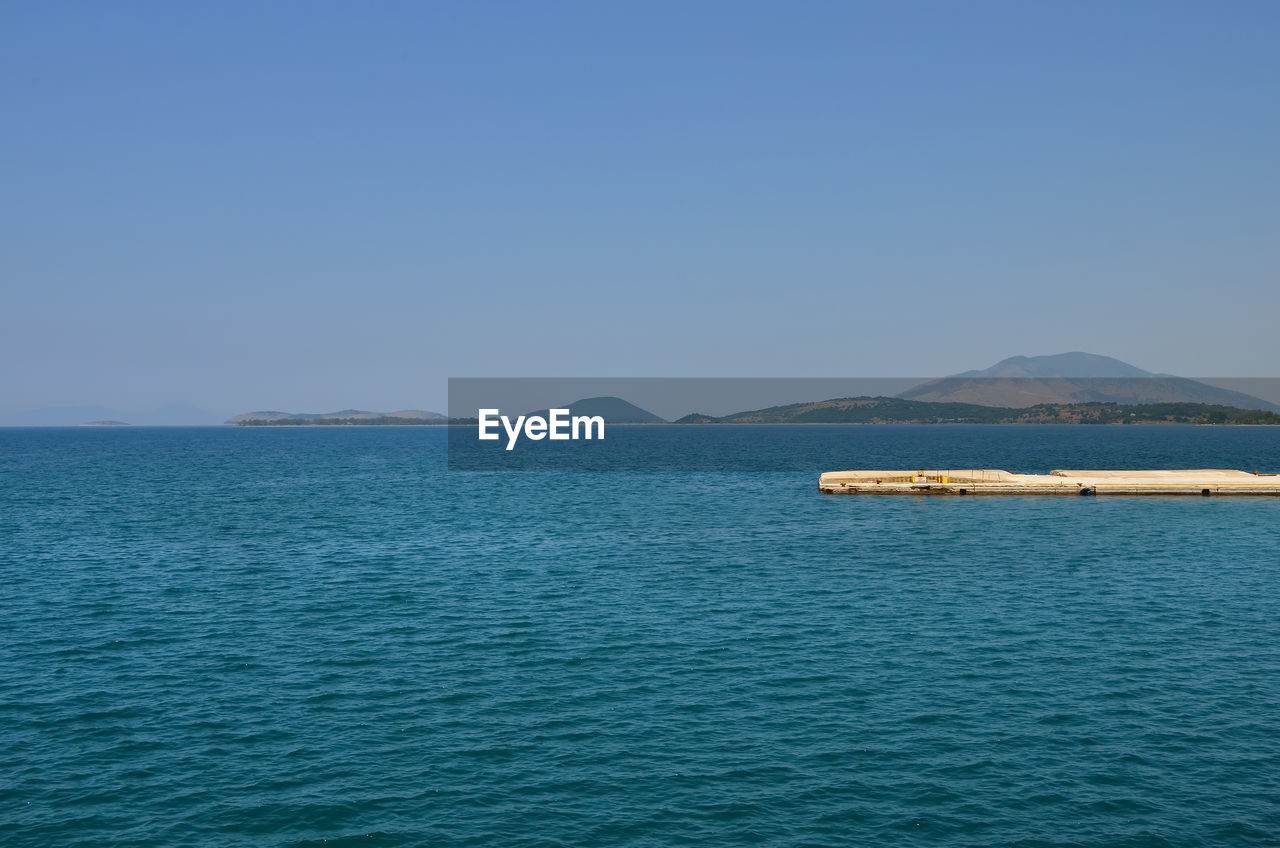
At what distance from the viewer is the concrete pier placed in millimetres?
106562

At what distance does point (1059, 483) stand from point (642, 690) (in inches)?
3542

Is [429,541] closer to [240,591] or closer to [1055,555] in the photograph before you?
[240,591]

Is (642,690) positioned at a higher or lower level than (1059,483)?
lower

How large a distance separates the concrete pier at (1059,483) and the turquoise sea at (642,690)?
33.3 metres

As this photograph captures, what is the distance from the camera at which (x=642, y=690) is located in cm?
3619

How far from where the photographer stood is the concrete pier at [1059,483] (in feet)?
350

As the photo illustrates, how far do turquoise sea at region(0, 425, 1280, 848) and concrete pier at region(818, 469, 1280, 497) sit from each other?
33.3m

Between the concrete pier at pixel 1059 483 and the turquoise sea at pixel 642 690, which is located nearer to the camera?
the turquoise sea at pixel 642 690

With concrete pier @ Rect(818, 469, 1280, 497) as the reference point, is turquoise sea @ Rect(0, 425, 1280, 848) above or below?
below

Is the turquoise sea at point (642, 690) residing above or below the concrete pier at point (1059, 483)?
below

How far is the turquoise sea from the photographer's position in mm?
25734

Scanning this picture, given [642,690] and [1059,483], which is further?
[1059,483]

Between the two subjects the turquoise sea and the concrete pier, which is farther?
the concrete pier

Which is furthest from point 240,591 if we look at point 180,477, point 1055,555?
point 180,477
